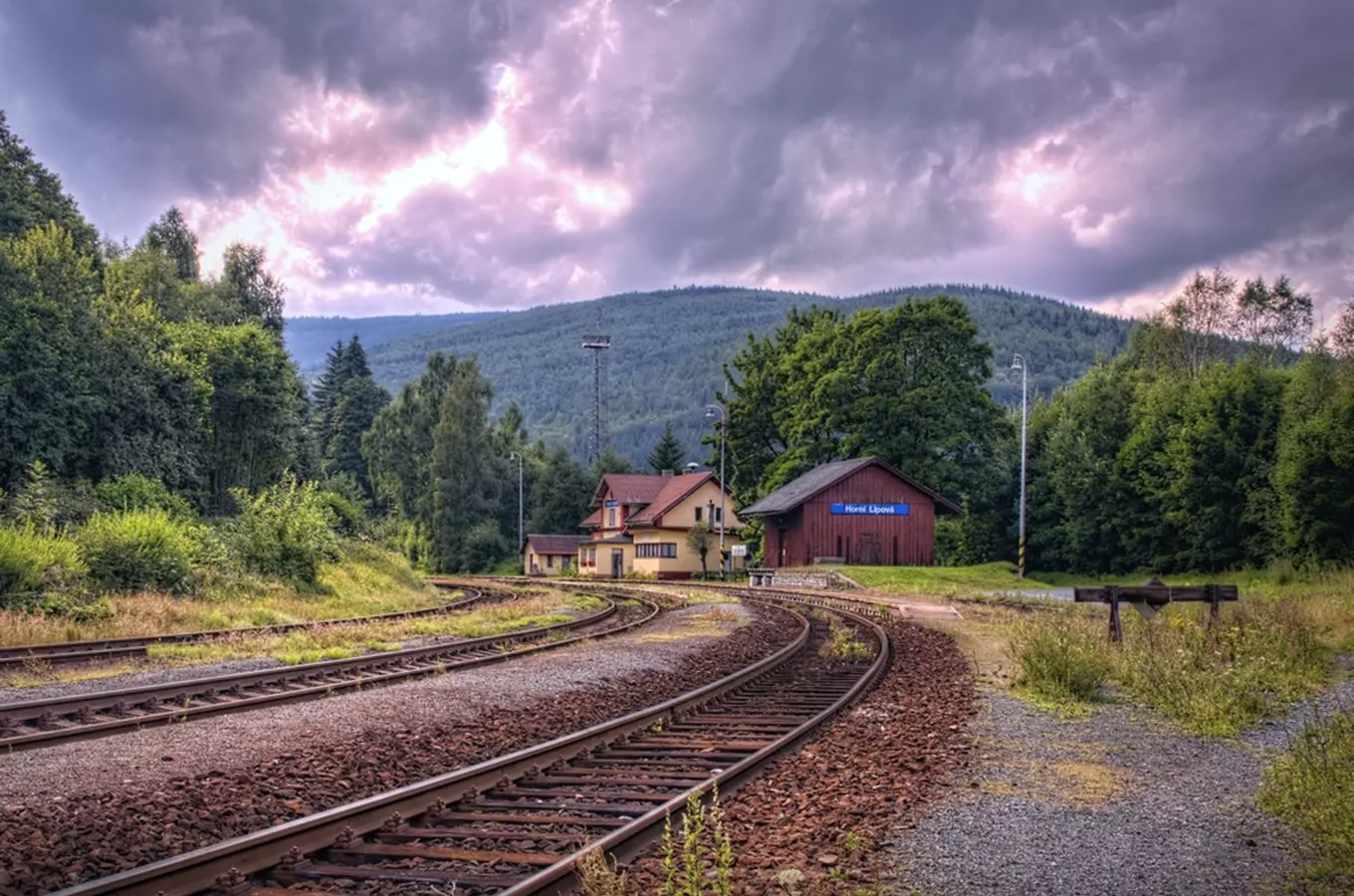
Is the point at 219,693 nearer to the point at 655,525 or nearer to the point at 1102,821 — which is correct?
the point at 1102,821

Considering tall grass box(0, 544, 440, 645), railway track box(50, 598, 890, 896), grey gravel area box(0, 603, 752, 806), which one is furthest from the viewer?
tall grass box(0, 544, 440, 645)

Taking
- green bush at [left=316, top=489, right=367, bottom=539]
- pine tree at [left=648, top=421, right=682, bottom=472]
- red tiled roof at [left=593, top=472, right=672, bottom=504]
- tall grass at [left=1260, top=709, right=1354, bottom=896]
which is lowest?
tall grass at [left=1260, top=709, right=1354, bottom=896]

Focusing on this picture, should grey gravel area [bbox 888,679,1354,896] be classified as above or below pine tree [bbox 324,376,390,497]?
below

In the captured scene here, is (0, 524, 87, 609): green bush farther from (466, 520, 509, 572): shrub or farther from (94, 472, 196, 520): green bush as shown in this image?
(466, 520, 509, 572): shrub

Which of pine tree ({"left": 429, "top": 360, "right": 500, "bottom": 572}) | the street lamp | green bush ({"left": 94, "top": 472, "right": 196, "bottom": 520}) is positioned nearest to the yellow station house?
the street lamp

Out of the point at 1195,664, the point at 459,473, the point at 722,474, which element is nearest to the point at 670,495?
the point at 722,474

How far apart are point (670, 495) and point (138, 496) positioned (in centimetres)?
4048

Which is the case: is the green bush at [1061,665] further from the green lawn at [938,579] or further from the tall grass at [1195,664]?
the green lawn at [938,579]

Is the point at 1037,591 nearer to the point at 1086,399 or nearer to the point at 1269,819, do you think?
the point at 1086,399

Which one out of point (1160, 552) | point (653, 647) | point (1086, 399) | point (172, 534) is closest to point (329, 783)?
point (653, 647)

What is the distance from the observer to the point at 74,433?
34.3m

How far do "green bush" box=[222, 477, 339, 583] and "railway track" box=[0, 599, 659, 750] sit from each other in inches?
477

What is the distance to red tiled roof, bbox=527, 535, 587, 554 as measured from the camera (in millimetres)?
78375

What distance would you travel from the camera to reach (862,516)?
55.5 m
